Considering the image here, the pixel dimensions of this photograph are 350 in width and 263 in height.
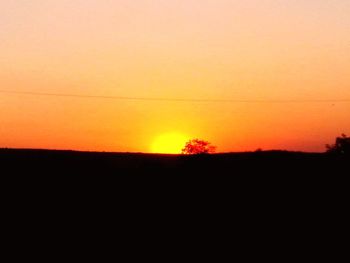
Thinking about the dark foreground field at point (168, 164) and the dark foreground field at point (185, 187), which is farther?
the dark foreground field at point (168, 164)

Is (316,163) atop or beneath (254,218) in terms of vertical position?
atop

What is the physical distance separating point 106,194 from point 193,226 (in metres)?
2.29

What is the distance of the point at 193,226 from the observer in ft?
44.2

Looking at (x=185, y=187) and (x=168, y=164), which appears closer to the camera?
(x=185, y=187)

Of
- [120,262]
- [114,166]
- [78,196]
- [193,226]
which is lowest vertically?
[120,262]

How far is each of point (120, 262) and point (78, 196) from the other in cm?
236

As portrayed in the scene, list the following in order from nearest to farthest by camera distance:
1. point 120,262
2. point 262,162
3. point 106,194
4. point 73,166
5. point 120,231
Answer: point 120,262 < point 120,231 < point 106,194 < point 73,166 < point 262,162

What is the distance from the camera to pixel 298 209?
14492 millimetres

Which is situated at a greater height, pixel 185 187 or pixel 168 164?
pixel 168 164

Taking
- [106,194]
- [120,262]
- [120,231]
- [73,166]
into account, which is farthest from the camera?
[73,166]

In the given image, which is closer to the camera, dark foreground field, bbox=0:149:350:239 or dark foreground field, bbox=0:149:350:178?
dark foreground field, bbox=0:149:350:239

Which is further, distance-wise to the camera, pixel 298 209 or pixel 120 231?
pixel 298 209

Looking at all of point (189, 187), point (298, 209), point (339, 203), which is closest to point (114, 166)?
point (189, 187)

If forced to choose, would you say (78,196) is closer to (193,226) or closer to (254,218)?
(193,226)
